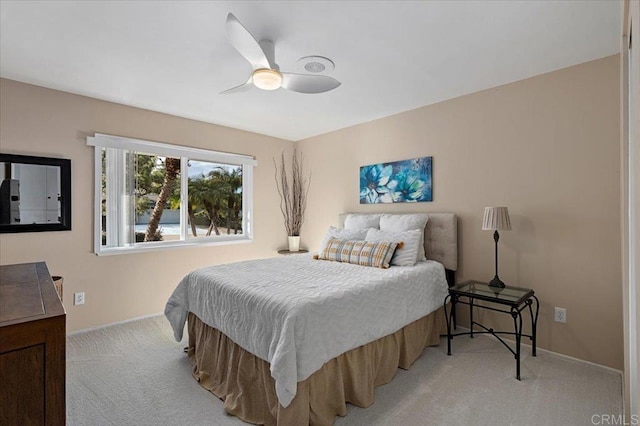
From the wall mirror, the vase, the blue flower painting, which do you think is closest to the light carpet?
the wall mirror

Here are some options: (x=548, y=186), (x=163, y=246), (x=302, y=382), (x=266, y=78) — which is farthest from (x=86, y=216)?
(x=548, y=186)

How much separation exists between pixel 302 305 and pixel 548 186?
7.86 ft

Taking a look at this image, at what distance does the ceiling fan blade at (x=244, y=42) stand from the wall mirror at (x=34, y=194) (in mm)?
2406

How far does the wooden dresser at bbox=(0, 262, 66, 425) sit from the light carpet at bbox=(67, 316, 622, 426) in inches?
53.8

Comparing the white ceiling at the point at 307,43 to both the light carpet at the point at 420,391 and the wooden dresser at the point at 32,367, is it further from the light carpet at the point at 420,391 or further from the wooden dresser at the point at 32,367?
the light carpet at the point at 420,391

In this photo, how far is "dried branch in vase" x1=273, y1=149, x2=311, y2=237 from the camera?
496 cm

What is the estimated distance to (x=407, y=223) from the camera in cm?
326

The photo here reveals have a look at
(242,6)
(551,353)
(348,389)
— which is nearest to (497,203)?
(551,353)

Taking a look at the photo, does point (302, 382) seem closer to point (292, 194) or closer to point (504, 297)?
point (504, 297)

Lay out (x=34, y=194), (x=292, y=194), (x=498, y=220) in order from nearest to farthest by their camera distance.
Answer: (x=498, y=220)
(x=34, y=194)
(x=292, y=194)

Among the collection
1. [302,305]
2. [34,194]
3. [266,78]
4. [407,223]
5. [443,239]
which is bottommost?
[302,305]

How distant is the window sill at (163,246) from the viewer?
10.9ft

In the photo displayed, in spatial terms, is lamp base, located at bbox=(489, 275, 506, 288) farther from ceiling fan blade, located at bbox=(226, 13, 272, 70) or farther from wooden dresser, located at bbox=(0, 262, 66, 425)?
wooden dresser, located at bbox=(0, 262, 66, 425)

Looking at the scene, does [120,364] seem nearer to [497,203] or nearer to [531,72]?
[497,203]
